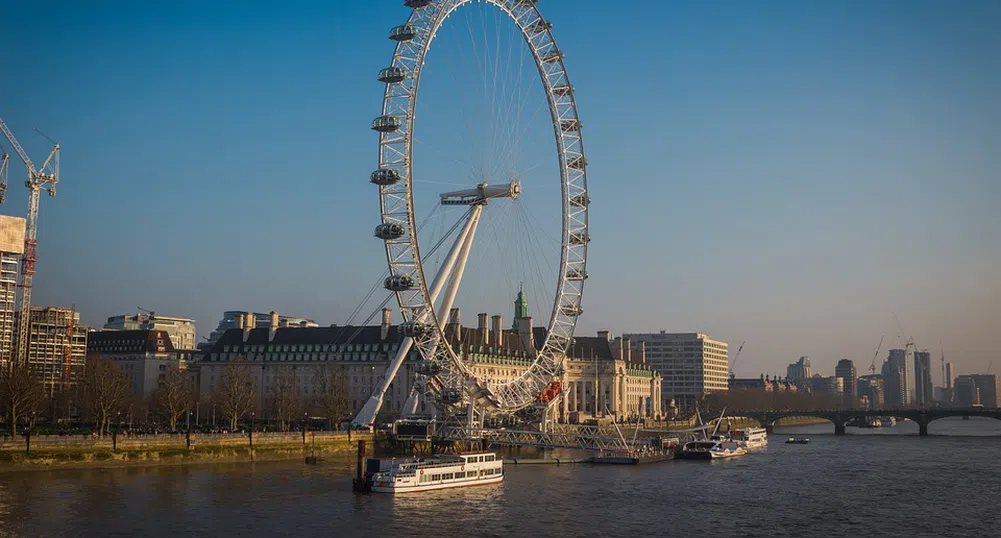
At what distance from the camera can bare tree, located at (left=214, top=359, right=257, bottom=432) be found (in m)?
102

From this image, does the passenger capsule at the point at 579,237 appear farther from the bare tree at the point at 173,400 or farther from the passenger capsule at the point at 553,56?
the bare tree at the point at 173,400

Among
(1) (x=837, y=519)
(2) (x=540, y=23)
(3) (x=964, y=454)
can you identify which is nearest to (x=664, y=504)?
(1) (x=837, y=519)

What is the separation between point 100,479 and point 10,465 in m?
6.50

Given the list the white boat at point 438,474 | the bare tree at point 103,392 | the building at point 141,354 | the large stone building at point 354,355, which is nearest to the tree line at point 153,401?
the bare tree at point 103,392

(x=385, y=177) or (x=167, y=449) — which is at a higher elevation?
(x=385, y=177)

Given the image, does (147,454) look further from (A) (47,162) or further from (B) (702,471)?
(A) (47,162)

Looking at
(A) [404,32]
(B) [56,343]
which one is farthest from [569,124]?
(B) [56,343]

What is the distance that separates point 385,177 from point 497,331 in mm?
81724

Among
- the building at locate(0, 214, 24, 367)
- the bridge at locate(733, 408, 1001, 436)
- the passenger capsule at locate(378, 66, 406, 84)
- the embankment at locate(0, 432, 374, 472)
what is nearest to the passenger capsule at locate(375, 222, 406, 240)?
the passenger capsule at locate(378, 66, 406, 84)

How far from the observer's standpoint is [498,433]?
98.4 m

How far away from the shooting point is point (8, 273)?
442 feet

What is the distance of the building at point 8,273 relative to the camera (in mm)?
123250

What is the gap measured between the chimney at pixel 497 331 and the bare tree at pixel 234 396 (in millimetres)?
38211

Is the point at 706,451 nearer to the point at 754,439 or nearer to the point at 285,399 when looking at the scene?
the point at 754,439
